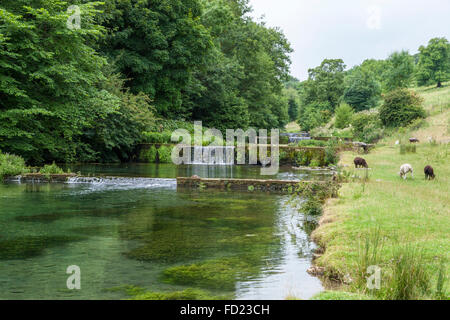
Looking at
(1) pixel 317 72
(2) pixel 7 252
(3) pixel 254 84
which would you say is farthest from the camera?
(1) pixel 317 72

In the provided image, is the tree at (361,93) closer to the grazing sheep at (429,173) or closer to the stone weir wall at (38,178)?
the grazing sheep at (429,173)

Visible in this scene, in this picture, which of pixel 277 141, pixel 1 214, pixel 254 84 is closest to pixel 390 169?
pixel 1 214

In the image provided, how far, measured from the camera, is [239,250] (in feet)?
29.4

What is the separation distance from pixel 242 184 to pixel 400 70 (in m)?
73.4

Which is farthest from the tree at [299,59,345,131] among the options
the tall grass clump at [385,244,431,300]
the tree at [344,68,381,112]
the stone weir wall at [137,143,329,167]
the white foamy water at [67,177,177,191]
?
the tall grass clump at [385,244,431,300]

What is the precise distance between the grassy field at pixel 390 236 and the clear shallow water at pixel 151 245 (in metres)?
0.58

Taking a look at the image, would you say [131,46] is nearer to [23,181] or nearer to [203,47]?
[203,47]

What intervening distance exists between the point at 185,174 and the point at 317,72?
85.0 meters

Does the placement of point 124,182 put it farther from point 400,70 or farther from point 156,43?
point 400,70

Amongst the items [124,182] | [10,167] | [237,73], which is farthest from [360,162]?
[237,73]

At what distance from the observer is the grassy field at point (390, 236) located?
5.74 metres

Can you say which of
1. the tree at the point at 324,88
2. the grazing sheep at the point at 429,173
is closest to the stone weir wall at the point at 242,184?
the grazing sheep at the point at 429,173

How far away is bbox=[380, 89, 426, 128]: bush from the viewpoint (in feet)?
148

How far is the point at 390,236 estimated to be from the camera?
A: 27.2ft
